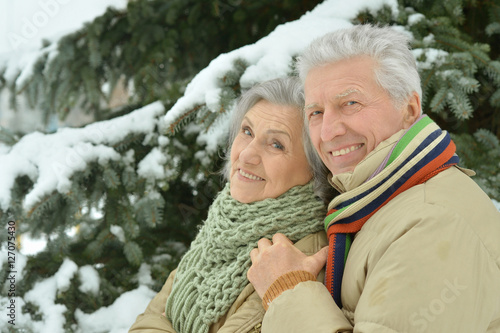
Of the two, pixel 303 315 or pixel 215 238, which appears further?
pixel 215 238

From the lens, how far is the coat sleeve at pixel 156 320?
1.88m

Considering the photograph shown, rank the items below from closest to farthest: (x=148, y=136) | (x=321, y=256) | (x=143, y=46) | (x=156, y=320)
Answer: (x=321, y=256) → (x=156, y=320) → (x=148, y=136) → (x=143, y=46)

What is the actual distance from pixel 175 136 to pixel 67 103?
1188 millimetres

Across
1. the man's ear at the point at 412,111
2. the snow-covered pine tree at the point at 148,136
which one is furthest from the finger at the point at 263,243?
the snow-covered pine tree at the point at 148,136

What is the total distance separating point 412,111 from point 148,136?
1.58 m

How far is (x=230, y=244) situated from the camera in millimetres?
1779

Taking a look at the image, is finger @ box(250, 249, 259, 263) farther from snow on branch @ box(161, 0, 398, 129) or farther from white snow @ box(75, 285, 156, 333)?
white snow @ box(75, 285, 156, 333)

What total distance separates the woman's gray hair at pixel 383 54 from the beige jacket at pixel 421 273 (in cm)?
34

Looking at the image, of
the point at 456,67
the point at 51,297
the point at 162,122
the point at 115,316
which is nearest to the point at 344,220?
the point at 456,67

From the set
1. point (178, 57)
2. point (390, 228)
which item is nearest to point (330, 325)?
point (390, 228)

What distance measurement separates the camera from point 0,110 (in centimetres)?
388

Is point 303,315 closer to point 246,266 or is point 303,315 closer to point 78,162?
point 246,266

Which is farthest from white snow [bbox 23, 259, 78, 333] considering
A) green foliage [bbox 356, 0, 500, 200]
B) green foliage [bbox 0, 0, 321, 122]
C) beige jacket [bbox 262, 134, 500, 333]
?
green foliage [bbox 356, 0, 500, 200]

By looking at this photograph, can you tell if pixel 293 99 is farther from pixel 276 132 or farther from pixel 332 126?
pixel 332 126
